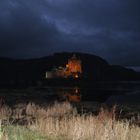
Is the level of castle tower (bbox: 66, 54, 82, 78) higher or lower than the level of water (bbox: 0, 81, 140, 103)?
higher

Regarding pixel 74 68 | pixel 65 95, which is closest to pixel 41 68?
pixel 74 68

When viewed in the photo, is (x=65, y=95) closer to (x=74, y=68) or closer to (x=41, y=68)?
(x=74, y=68)

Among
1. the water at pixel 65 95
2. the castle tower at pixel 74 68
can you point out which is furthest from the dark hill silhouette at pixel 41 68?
the water at pixel 65 95

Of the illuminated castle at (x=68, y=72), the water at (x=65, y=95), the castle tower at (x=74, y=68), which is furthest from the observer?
the castle tower at (x=74, y=68)

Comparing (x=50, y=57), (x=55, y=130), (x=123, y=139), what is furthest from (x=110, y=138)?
(x=50, y=57)

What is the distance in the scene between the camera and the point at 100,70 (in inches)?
7372

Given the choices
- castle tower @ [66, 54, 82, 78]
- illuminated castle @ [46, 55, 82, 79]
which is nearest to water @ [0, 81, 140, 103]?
illuminated castle @ [46, 55, 82, 79]

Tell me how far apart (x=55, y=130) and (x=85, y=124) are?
1236 mm

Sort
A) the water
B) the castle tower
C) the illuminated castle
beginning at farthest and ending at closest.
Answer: the castle tower
the illuminated castle
the water

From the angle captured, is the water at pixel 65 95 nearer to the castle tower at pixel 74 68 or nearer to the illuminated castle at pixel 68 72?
the illuminated castle at pixel 68 72

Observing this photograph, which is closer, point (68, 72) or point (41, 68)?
point (68, 72)

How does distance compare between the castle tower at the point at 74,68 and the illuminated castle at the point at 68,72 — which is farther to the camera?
the castle tower at the point at 74,68

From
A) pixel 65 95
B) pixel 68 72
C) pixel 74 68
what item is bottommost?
pixel 65 95

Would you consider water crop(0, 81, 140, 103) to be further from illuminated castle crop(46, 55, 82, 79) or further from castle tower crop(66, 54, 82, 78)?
castle tower crop(66, 54, 82, 78)
